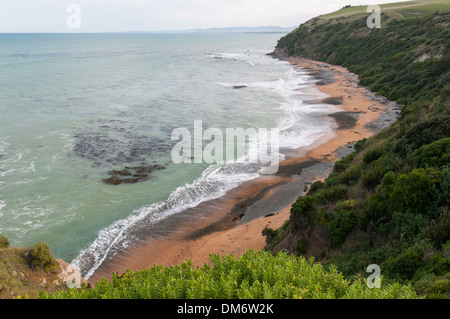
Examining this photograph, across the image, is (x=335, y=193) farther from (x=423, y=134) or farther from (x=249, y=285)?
(x=249, y=285)

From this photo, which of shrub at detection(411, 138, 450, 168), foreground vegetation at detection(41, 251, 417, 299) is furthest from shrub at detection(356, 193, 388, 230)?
foreground vegetation at detection(41, 251, 417, 299)

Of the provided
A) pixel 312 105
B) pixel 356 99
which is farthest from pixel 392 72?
pixel 312 105

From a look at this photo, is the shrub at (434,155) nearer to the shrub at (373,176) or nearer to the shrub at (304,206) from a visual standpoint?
the shrub at (373,176)

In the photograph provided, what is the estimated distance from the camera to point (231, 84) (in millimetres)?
61656

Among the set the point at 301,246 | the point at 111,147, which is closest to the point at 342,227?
the point at 301,246

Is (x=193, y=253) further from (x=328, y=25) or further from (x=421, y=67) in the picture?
(x=328, y=25)

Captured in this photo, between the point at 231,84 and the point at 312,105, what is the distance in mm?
23021

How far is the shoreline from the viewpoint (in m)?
15.1

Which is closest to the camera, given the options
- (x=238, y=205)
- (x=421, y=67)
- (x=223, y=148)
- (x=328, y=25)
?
(x=238, y=205)

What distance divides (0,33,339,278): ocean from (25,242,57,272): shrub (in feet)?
10.7

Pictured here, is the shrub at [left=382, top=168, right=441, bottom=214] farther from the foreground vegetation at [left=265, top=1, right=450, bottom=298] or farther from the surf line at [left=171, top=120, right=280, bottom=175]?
the surf line at [left=171, top=120, right=280, bottom=175]

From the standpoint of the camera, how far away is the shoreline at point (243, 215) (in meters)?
15.1

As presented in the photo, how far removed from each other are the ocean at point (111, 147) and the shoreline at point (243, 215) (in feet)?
3.32

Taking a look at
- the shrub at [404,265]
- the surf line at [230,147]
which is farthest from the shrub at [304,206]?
the surf line at [230,147]
